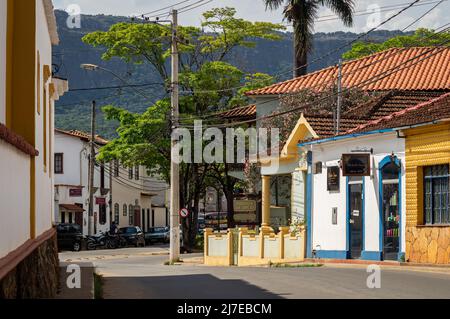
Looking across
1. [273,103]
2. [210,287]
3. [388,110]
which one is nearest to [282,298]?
[210,287]

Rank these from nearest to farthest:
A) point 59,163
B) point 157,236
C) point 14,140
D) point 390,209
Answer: point 14,140, point 390,209, point 59,163, point 157,236

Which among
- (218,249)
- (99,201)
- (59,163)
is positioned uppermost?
(59,163)

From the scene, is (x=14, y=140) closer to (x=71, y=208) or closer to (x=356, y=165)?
(x=356, y=165)

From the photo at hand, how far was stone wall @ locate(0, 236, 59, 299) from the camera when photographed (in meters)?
10.0

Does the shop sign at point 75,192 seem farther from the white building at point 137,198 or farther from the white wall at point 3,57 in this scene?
the white wall at point 3,57

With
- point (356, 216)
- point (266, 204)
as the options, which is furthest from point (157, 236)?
point (356, 216)

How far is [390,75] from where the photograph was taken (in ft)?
169

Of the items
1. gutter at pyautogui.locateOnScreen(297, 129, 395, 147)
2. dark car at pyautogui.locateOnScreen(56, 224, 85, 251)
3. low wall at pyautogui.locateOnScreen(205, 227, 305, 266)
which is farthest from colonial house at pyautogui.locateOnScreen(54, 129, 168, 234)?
gutter at pyautogui.locateOnScreen(297, 129, 395, 147)

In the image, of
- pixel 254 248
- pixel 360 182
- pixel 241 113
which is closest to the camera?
pixel 360 182

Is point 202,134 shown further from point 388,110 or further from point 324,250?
point 324,250

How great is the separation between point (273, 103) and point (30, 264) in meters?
43.2

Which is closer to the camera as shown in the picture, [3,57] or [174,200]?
[3,57]

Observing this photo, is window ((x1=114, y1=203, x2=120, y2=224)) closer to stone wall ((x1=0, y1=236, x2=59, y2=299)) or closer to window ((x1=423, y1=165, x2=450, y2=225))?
window ((x1=423, y1=165, x2=450, y2=225))

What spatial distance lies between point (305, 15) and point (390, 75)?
6.07 m
